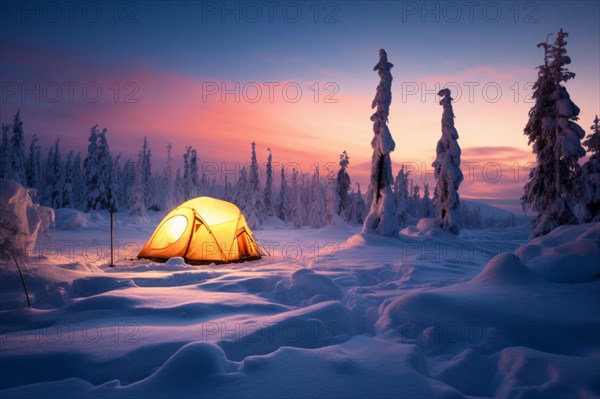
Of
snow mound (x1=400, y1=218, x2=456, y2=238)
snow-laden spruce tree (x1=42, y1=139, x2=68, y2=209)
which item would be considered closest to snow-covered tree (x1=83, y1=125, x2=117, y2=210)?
snow-laden spruce tree (x1=42, y1=139, x2=68, y2=209)

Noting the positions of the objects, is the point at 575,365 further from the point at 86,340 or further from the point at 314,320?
the point at 86,340

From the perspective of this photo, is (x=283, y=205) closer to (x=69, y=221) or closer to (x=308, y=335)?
(x=69, y=221)

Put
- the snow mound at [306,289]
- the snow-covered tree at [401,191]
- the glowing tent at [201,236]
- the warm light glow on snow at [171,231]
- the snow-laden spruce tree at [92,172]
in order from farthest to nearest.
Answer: the snow-covered tree at [401,191] < the snow-laden spruce tree at [92,172] < the warm light glow on snow at [171,231] < the glowing tent at [201,236] < the snow mound at [306,289]

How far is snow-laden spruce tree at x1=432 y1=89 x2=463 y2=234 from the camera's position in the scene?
23953 mm

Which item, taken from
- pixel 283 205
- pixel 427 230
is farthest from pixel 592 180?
pixel 283 205

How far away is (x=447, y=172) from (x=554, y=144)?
8.73 metres

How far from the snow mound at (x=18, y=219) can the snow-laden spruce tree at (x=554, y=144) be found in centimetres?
2109

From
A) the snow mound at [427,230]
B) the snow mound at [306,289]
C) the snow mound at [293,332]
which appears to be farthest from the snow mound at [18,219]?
the snow mound at [427,230]

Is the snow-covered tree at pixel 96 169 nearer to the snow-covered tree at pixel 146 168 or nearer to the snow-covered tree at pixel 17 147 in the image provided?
the snow-covered tree at pixel 17 147

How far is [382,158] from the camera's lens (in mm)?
20297

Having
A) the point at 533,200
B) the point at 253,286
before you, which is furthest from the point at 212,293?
the point at 533,200

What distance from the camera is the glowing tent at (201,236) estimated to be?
11242 millimetres

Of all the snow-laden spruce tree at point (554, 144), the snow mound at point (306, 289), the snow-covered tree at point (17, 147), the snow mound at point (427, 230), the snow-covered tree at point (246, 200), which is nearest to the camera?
the snow mound at point (306, 289)

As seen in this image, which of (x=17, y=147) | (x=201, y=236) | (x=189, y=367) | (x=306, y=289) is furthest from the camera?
(x=17, y=147)
